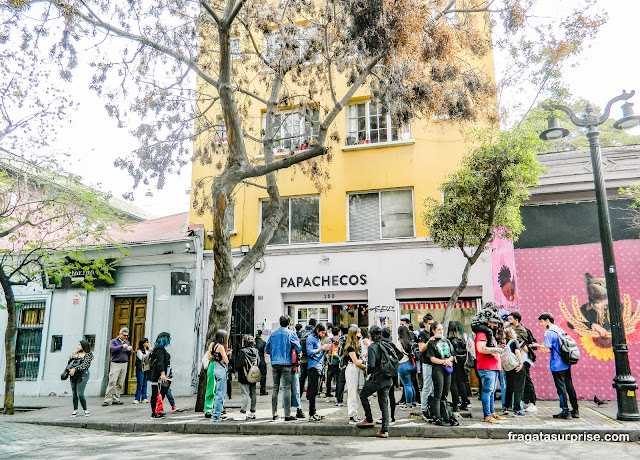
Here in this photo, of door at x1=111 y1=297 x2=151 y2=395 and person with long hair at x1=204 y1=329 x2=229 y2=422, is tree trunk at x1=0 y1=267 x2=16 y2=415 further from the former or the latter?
person with long hair at x1=204 y1=329 x2=229 y2=422

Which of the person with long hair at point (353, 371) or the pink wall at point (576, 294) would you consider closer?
the person with long hair at point (353, 371)

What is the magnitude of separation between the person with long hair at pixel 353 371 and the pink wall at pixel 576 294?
5.65 m

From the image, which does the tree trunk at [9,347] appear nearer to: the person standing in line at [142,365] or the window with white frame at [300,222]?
the person standing in line at [142,365]

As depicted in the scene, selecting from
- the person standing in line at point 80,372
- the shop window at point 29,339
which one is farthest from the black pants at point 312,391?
the shop window at point 29,339

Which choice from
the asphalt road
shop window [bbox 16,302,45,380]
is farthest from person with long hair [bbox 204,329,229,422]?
shop window [bbox 16,302,45,380]

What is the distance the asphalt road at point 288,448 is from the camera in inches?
255

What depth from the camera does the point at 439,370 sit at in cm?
800

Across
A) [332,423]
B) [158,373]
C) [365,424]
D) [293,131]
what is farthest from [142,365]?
[293,131]

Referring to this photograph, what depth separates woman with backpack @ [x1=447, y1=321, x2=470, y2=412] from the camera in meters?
9.14

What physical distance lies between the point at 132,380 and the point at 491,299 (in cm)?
1138

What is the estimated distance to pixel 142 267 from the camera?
16188mm

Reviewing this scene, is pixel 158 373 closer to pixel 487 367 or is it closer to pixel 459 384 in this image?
pixel 459 384

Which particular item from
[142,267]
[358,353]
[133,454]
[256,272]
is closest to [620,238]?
[358,353]

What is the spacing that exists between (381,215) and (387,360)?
780cm
